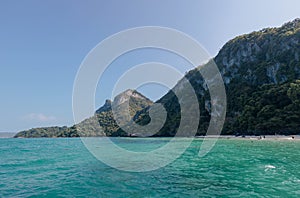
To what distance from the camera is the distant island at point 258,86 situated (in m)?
77.9

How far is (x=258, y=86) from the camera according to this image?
11206cm

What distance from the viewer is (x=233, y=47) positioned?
153 m

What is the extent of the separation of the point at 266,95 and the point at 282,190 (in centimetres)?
9158

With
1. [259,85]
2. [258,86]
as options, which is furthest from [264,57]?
[258,86]

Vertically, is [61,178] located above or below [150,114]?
below

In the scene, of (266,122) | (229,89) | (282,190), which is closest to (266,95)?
(266,122)

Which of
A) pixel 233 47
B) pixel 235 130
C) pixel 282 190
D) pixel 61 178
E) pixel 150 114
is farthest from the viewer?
pixel 150 114

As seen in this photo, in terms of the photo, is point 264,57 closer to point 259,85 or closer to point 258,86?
point 259,85

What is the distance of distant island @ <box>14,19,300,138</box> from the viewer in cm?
7794

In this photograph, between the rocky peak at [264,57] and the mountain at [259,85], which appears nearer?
the mountain at [259,85]

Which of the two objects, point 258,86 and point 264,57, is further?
point 264,57

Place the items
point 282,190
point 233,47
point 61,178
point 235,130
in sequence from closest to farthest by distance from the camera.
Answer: point 282,190, point 61,178, point 235,130, point 233,47

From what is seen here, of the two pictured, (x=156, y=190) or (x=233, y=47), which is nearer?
(x=156, y=190)

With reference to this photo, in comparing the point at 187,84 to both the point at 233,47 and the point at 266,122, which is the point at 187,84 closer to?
the point at 233,47
